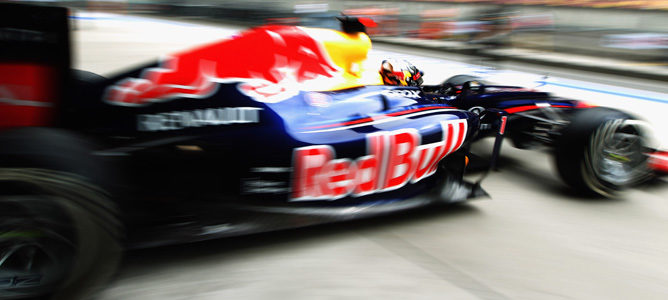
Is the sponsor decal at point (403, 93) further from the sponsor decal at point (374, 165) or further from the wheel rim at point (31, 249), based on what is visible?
the wheel rim at point (31, 249)

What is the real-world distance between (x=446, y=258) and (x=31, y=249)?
1.68 m

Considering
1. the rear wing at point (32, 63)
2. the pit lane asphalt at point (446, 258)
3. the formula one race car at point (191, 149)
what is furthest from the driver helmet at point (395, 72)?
the rear wing at point (32, 63)

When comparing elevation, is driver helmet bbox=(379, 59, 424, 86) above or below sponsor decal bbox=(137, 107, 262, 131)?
above

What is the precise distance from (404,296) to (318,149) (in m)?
0.72

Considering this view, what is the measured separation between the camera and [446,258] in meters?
2.43

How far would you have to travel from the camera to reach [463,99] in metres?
3.64

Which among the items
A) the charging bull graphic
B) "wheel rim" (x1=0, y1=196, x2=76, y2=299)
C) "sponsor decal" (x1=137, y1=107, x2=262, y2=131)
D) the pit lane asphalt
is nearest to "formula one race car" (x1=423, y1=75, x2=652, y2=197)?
the pit lane asphalt

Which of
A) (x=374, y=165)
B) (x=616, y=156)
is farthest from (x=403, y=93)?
(x=616, y=156)

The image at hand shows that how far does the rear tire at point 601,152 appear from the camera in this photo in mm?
3039

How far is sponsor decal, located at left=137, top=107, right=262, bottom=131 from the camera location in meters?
2.12

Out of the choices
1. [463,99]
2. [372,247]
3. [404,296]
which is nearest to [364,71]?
[463,99]

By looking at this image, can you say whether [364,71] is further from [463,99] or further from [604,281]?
[604,281]

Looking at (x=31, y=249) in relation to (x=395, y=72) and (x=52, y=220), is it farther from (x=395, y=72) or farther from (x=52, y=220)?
(x=395, y=72)

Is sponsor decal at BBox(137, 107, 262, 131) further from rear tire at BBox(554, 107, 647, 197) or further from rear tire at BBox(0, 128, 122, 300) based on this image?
rear tire at BBox(554, 107, 647, 197)
